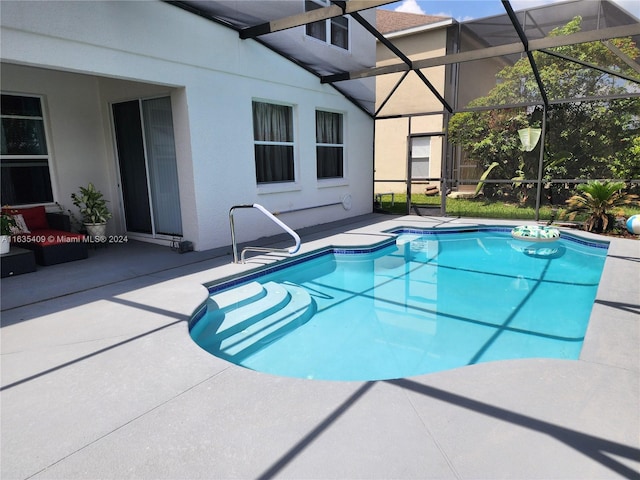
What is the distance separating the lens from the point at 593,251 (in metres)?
7.25

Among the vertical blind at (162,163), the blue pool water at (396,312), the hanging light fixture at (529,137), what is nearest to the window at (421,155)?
the hanging light fixture at (529,137)

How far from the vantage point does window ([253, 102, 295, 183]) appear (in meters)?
7.53

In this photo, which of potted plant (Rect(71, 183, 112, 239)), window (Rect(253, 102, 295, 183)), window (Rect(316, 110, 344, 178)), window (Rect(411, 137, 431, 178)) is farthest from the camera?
window (Rect(411, 137, 431, 178))

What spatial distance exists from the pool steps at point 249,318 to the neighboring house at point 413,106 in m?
9.36

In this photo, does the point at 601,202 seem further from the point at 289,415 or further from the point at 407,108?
the point at 289,415

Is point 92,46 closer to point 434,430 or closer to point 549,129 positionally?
point 434,430

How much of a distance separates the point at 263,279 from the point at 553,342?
3.57 metres

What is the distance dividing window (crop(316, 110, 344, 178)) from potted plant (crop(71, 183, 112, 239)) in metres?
4.59

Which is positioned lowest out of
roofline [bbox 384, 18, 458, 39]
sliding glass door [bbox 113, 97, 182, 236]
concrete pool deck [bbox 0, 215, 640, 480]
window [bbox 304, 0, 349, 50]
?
concrete pool deck [bbox 0, 215, 640, 480]

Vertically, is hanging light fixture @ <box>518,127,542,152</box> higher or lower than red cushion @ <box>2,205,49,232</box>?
higher

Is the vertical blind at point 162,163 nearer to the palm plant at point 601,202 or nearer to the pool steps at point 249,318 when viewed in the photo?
the pool steps at point 249,318

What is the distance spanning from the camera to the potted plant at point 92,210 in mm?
6523

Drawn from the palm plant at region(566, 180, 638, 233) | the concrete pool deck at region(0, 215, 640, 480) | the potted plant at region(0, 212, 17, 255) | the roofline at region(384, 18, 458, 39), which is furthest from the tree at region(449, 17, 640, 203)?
the potted plant at region(0, 212, 17, 255)

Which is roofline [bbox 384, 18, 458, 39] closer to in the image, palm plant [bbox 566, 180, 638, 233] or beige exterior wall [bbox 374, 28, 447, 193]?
beige exterior wall [bbox 374, 28, 447, 193]
